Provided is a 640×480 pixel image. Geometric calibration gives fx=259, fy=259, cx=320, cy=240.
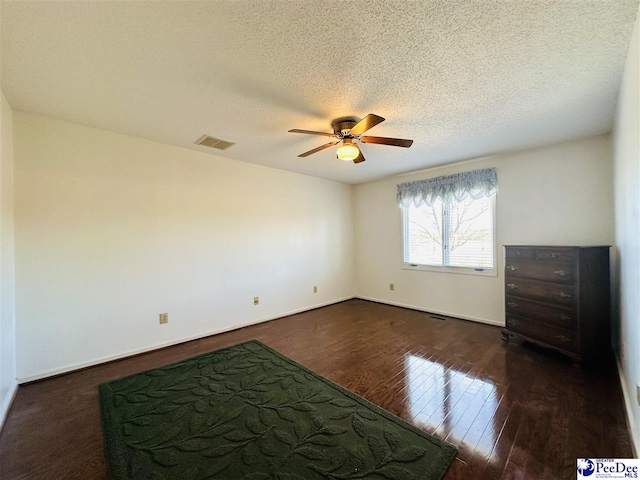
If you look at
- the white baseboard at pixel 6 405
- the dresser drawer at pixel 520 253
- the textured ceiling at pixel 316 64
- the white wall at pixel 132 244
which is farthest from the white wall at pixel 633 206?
the white baseboard at pixel 6 405

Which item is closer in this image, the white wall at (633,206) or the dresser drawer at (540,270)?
the white wall at (633,206)

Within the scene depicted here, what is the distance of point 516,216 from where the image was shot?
3.48m

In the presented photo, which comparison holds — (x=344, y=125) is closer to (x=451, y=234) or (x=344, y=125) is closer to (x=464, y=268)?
(x=451, y=234)

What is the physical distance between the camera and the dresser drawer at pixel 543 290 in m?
2.54

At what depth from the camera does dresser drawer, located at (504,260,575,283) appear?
2562 mm

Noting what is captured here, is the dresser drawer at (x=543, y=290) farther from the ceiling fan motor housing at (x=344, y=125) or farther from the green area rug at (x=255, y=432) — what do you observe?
the ceiling fan motor housing at (x=344, y=125)

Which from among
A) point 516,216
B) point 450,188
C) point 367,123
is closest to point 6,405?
point 367,123

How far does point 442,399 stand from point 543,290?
1.73 m

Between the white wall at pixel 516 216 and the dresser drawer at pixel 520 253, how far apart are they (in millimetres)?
552

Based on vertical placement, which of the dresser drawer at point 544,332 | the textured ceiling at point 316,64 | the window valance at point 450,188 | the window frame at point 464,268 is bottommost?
the dresser drawer at point 544,332

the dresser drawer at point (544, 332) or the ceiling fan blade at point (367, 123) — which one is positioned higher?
the ceiling fan blade at point (367, 123)

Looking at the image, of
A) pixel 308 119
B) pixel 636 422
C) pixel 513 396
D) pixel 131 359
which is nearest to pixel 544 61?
pixel 308 119

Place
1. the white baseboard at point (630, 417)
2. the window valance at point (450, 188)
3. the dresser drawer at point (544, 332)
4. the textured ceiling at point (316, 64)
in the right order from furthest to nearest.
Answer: the window valance at point (450, 188), the dresser drawer at point (544, 332), the white baseboard at point (630, 417), the textured ceiling at point (316, 64)

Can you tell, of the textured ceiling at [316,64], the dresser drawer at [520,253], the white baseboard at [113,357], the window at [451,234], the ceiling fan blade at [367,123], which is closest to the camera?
the textured ceiling at [316,64]
